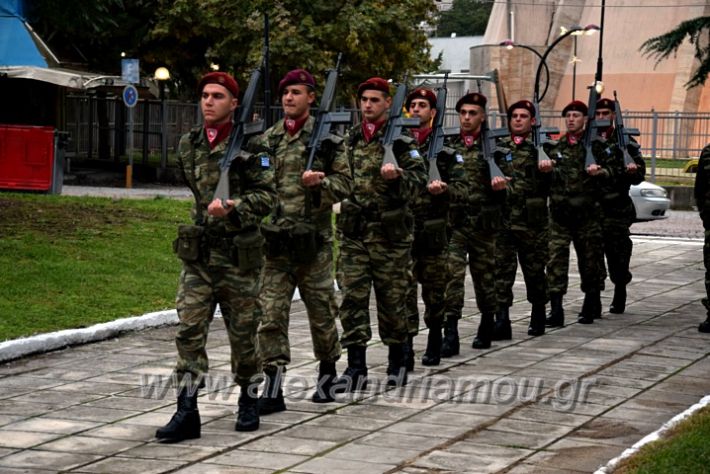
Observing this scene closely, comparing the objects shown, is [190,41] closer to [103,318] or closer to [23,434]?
[103,318]

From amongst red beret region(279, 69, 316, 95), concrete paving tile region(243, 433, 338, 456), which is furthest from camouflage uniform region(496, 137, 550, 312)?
concrete paving tile region(243, 433, 338, 456)

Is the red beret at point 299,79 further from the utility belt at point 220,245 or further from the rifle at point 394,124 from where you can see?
the utility belt at point 220,245

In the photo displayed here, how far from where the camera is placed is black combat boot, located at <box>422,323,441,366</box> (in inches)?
428

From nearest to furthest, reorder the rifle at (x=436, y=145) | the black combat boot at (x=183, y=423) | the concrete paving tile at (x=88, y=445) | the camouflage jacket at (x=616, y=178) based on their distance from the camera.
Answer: the concrete paving tile at (x=88, y=445)
the black combat boot at (x=183, y=423)
the rifle at (x=436, y=145)
the camouflage jacket at (x=616, y=178)

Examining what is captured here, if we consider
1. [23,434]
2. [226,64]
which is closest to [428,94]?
[23,434]

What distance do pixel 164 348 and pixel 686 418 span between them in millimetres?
4599

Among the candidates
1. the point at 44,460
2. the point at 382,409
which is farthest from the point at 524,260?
the point at 44,460

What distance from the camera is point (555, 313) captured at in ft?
43.6

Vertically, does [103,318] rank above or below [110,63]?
below

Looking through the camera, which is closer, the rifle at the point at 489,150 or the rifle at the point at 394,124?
the rifle at the point at 394,124

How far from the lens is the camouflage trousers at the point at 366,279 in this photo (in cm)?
973

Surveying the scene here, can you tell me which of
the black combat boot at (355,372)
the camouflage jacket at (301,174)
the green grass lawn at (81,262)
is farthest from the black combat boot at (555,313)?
the camouflage jacket at (301,174)

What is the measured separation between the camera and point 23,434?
27.0ft

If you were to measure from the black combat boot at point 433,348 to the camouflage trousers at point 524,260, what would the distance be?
1.49 metres
